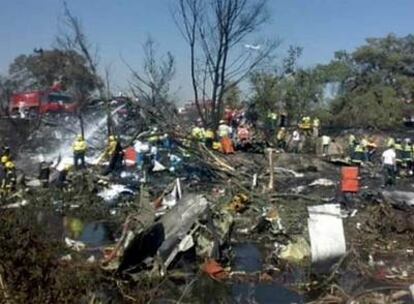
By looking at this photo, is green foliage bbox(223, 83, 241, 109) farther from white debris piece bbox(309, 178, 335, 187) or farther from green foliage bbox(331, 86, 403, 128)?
white debris piece bbox(309, 178, 335, 187)

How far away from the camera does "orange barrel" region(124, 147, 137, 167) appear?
773 inches

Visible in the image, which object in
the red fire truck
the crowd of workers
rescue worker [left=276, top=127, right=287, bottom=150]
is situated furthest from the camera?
the red fire truck

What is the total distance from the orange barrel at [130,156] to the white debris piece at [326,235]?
11267 mm

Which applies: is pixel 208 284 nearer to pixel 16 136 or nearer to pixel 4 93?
pixel 16 136

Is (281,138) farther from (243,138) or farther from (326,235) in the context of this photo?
(326,235)

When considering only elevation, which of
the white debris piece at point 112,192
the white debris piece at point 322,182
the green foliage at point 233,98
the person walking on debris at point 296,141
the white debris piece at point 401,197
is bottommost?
the white debris piece at point 322,182

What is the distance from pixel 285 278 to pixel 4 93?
3341 centimetres

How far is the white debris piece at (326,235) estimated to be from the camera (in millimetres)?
8836

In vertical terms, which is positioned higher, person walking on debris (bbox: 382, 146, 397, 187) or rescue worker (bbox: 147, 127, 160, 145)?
rescue worker (bbox: 147, 127, 160, 145)

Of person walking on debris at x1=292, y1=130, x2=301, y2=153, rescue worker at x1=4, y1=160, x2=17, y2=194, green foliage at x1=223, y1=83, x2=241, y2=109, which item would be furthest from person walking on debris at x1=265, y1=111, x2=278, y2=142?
rescue worker at x1=4, y1=160, x2=17, y2=194

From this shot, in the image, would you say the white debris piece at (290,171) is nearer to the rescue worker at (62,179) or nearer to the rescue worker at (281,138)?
the rescue worker at (281,138)

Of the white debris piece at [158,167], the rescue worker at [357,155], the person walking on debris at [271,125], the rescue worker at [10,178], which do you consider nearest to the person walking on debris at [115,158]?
the white debris piece at [158,167]

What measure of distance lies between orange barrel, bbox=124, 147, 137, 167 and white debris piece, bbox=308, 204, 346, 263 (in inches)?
444

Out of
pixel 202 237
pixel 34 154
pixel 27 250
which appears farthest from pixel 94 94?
pixel 27 250
